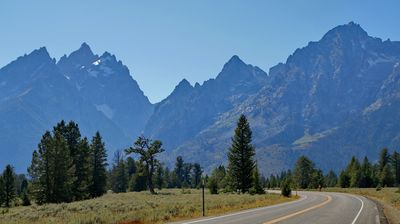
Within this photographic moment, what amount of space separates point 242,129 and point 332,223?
52012 mm

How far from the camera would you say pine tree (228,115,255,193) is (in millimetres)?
77312

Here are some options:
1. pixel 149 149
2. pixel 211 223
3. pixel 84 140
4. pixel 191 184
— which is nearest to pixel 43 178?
pixel 84 140

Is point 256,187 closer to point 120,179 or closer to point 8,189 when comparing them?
point 8,189

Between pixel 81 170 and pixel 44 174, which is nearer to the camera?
pixel 44 174

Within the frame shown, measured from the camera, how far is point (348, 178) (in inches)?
5399

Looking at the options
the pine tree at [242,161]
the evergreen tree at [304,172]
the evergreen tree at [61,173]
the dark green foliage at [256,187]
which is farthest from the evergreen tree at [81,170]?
the evergreen tree at [304,172]

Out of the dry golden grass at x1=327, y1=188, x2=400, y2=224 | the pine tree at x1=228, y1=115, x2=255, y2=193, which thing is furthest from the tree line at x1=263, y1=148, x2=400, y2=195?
the dry golden grass at x1=327, y1=188, x2=400, y2=224

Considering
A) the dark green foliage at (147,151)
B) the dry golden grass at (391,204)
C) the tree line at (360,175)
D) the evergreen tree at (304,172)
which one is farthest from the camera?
the evergreen tree at (304,172)

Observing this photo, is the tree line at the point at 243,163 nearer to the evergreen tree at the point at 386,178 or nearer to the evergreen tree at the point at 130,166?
the evergreen tree at the point at 130,166

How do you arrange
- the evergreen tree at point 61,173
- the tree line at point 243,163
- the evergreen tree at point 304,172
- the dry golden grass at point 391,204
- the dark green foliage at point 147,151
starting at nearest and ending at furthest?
the dry golden grass at point 391,204 → the evergreen tree at point 61,173 → the tree line at point 243,163 → the dark green foliage at point 147,151 → the evergreen tree at point 304,172

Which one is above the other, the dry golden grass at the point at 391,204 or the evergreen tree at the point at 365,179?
→ the evergreen tree at the point at 365,179

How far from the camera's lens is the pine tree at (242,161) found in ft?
254

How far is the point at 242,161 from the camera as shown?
7738cm

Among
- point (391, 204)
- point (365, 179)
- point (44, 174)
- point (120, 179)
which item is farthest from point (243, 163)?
point (365, 179)
